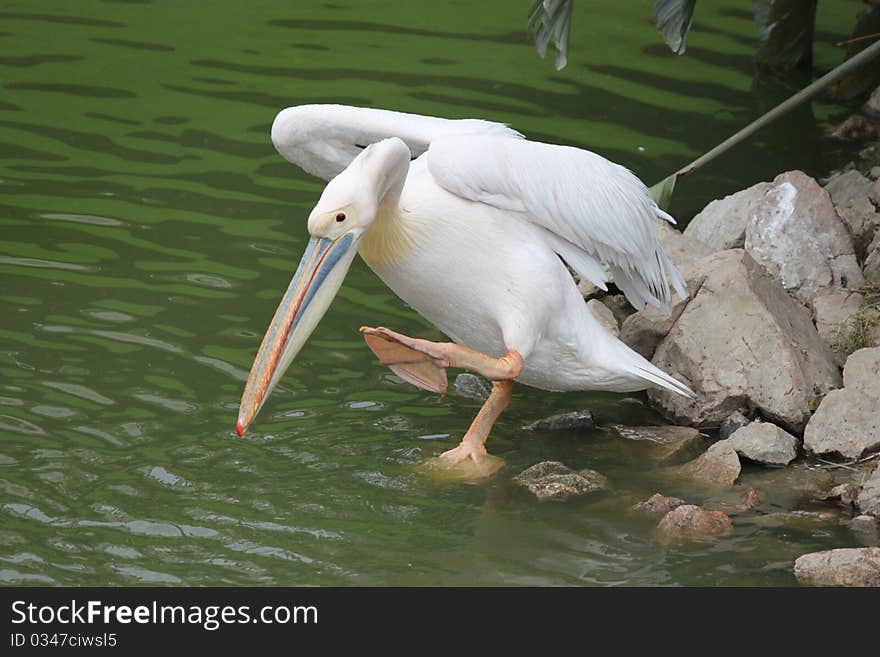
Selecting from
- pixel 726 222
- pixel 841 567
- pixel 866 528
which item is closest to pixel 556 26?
pixel 726 222

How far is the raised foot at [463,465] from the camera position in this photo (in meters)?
4.83

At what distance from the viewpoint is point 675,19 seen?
6.10 meters

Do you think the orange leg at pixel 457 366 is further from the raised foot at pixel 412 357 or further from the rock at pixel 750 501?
the rock at pixel 750 501

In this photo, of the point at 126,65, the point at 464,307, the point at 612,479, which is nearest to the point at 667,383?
the point at 612,479

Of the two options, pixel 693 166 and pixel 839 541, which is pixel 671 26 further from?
pixel 839 541

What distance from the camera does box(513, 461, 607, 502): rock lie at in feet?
15.5

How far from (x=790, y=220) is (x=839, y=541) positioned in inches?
70.6

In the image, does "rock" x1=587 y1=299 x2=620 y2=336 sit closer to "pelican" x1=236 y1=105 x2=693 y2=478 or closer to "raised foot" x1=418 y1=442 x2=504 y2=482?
"pelican" x1=236 y1=105 x2=693 y2=478

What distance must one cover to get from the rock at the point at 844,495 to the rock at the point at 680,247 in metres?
1.40

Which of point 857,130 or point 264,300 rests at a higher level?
point 857,130

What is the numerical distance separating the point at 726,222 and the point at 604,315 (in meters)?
0.81

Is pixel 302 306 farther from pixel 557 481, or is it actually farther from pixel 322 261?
pixel 557 481

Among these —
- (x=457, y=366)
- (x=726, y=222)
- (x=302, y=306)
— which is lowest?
(x=457, y=366)

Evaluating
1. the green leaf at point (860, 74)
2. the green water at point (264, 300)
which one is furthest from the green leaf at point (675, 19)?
the green leaf at point (860, 74)
